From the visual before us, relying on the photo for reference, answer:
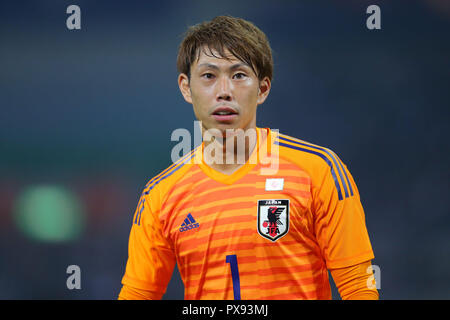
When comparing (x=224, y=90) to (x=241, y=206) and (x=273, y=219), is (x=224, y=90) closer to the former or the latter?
(x=241, y=206)

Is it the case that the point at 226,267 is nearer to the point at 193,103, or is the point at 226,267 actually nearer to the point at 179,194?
the point at 179,194

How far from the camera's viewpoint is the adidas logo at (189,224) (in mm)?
3283

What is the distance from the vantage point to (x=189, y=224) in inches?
130

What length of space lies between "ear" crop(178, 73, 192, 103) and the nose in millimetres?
283

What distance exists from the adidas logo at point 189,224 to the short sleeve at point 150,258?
161 millimetres

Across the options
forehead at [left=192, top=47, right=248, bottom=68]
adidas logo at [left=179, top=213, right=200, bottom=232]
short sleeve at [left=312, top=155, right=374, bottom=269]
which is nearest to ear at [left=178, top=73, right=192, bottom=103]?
forehead at [left=192, top=47, right=248, bottom=68]

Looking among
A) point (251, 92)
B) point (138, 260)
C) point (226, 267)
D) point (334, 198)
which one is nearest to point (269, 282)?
point (226, 267)

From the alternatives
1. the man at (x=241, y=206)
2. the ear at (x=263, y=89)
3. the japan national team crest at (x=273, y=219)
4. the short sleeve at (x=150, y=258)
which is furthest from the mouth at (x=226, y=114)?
the short sleeve at (x=150, y=258)

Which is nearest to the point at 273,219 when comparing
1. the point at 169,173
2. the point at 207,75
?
the point at 169,173

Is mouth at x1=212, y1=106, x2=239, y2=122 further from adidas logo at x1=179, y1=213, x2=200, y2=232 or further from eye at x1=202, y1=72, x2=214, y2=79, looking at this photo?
adidas logo at x1=179, y1=213, x2=200, y2=232

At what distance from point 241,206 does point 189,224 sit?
0.33m

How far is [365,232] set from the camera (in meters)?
3.11

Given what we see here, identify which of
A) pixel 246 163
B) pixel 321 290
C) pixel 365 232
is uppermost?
pixel 246 163

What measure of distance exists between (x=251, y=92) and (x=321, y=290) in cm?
120
